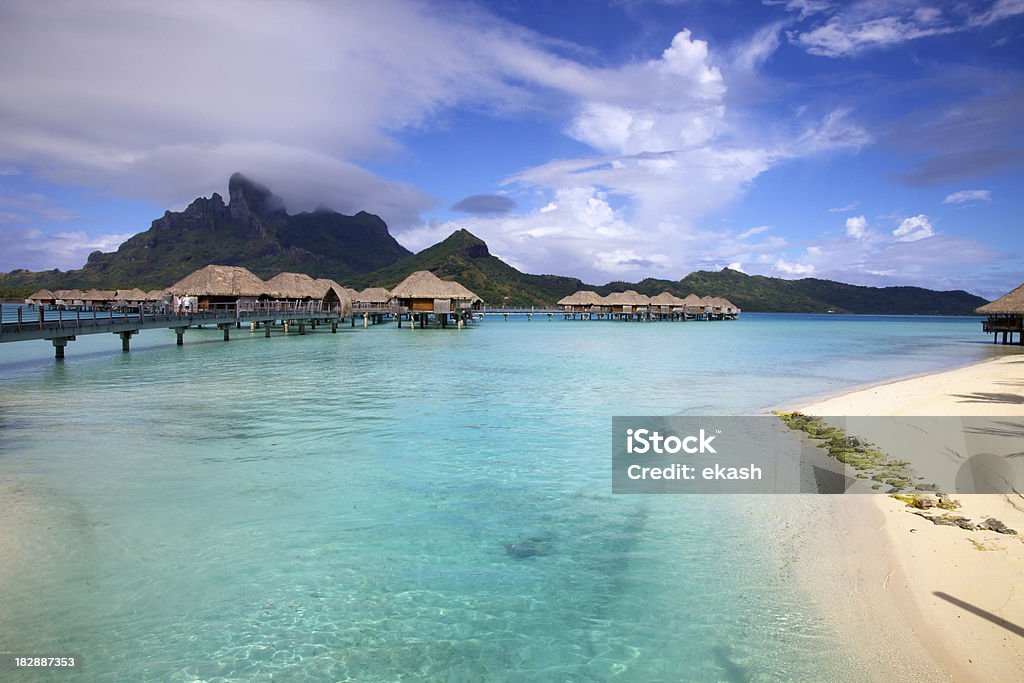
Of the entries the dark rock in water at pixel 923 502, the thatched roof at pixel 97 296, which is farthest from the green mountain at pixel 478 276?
the dark rock in water at pixel 923 502

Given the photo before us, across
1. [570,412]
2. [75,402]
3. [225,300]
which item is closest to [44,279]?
[225,300]

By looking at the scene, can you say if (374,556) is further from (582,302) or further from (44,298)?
(44,298)

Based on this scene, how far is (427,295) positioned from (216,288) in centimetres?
1636

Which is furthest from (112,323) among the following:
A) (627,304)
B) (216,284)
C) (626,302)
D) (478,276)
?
(478,276)

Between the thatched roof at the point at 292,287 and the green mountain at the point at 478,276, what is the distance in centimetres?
5307

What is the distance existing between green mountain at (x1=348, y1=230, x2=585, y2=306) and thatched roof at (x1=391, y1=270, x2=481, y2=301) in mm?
52069

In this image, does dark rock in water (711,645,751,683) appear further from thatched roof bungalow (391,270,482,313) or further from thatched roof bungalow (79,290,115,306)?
thatched roof bungalow (79,290,115,306)

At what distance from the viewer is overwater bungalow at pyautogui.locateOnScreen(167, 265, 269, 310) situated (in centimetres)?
Answer: 3681

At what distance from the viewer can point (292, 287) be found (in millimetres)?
48344

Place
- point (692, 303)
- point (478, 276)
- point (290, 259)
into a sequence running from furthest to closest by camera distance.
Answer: point (290, 259) < point (478, 276) < point (692, 303)

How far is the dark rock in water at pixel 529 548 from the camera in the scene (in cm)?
562

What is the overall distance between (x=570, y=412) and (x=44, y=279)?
571 feet

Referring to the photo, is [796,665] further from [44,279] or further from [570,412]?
[44,279]

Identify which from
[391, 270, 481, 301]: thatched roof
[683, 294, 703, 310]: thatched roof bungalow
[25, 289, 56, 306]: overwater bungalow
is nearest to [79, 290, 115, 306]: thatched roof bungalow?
[25, 289, 56, 306]: overwater bungalow
